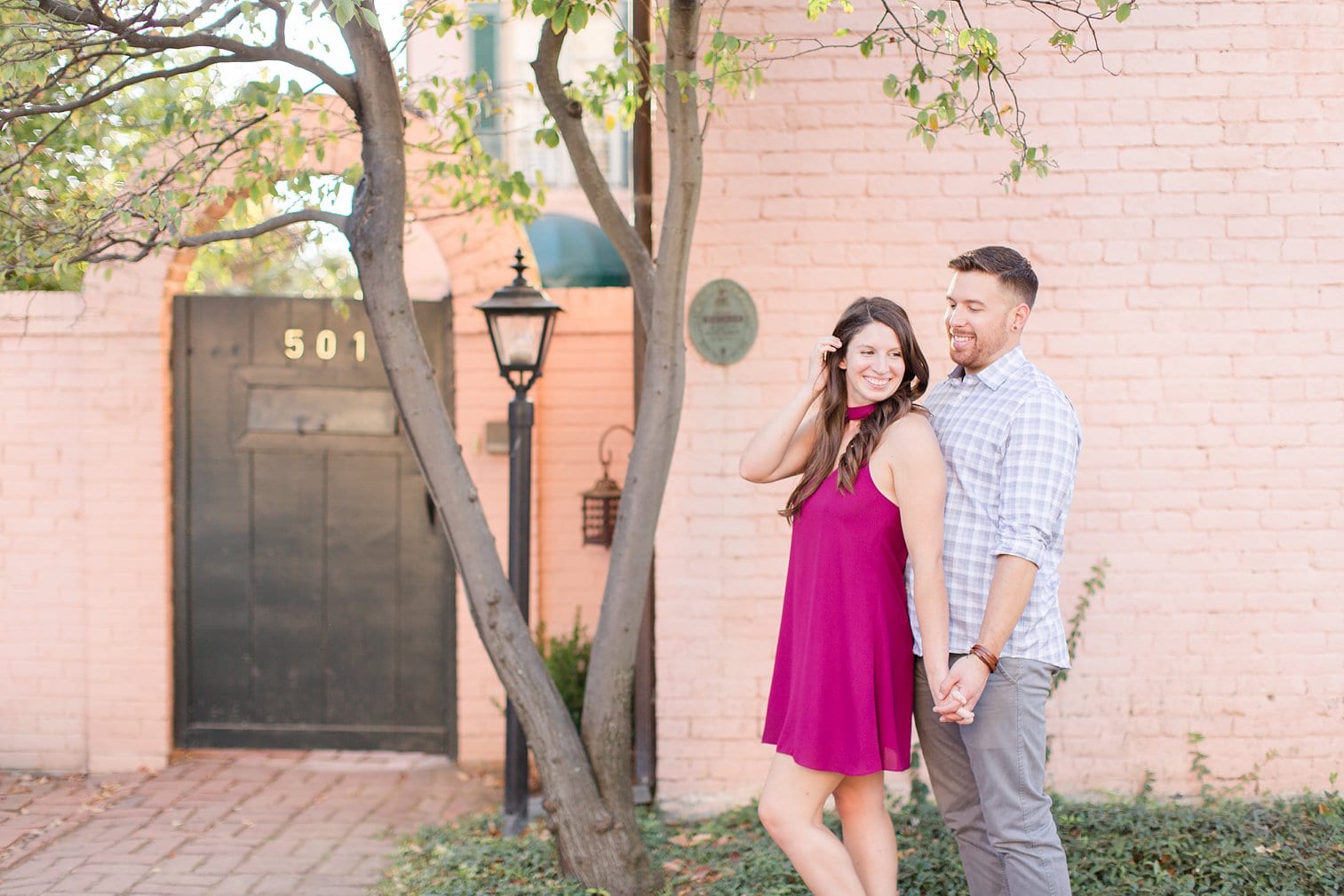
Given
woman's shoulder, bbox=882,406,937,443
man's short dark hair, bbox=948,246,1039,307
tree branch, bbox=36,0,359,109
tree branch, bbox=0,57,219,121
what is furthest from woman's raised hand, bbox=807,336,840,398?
tree branch, bbox=0,57,219,121

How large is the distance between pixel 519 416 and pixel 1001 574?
2246 millimetres

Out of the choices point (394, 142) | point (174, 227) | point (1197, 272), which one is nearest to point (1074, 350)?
point (1197, 272)

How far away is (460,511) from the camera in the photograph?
3.58 meters

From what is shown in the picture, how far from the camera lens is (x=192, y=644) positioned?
17.7 feet

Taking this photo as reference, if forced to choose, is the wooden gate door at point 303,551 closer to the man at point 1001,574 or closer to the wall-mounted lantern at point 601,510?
the wall-mounted lantern at point 601,510

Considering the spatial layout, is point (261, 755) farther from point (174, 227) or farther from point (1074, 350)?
point (1074, 350)

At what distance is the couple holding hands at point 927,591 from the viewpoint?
263 cm

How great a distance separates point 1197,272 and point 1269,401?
0.57 metres

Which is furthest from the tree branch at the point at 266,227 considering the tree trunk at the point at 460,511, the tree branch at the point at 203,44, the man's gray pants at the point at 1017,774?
the man's gray pants at the point at 1017,774

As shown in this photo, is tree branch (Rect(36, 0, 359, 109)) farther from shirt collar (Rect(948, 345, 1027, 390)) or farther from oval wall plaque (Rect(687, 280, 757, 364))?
shirt collar (Rect(948, 345, 1027, 390))

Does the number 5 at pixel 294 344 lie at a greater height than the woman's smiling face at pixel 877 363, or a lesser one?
greater

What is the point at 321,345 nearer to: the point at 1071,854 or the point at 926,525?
the point at 926,525

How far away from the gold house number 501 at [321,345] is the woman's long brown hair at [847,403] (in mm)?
3115

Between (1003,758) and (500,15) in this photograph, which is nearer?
(1003,758)
